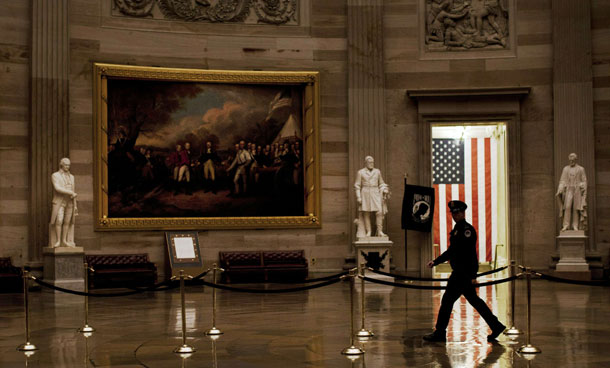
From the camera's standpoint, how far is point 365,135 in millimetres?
22062

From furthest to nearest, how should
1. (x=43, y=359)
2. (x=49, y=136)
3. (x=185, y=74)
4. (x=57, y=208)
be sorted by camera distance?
(x=185, y=74)
(x=49, y=136)
(x=57, y=208)
(x=43, y=359)

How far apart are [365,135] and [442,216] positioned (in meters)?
5.05

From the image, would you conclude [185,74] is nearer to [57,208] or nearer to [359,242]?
[57,208]

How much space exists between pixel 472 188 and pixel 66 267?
13.4 m

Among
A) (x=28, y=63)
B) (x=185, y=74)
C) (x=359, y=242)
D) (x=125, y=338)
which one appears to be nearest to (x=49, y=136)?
(x=28, y=63)

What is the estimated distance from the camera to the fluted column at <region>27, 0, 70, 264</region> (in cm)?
1964

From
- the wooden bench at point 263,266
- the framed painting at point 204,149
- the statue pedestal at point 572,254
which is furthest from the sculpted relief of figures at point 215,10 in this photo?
the statue pedestal at point 572,254

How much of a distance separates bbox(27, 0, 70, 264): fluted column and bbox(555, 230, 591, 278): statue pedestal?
1324cm

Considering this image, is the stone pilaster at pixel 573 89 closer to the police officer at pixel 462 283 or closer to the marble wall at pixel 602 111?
the marble wall at pixel 602 111

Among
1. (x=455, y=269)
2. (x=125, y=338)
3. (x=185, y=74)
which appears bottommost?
(x=125, y=338)

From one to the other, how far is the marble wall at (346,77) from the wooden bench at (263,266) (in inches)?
18.7

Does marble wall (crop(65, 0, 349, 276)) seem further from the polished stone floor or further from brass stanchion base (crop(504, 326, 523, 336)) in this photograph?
brass stanchion base (crop(504, 326, 523, 336))

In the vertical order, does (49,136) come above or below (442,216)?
above

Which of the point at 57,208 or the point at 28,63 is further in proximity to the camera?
the point at 28,63
